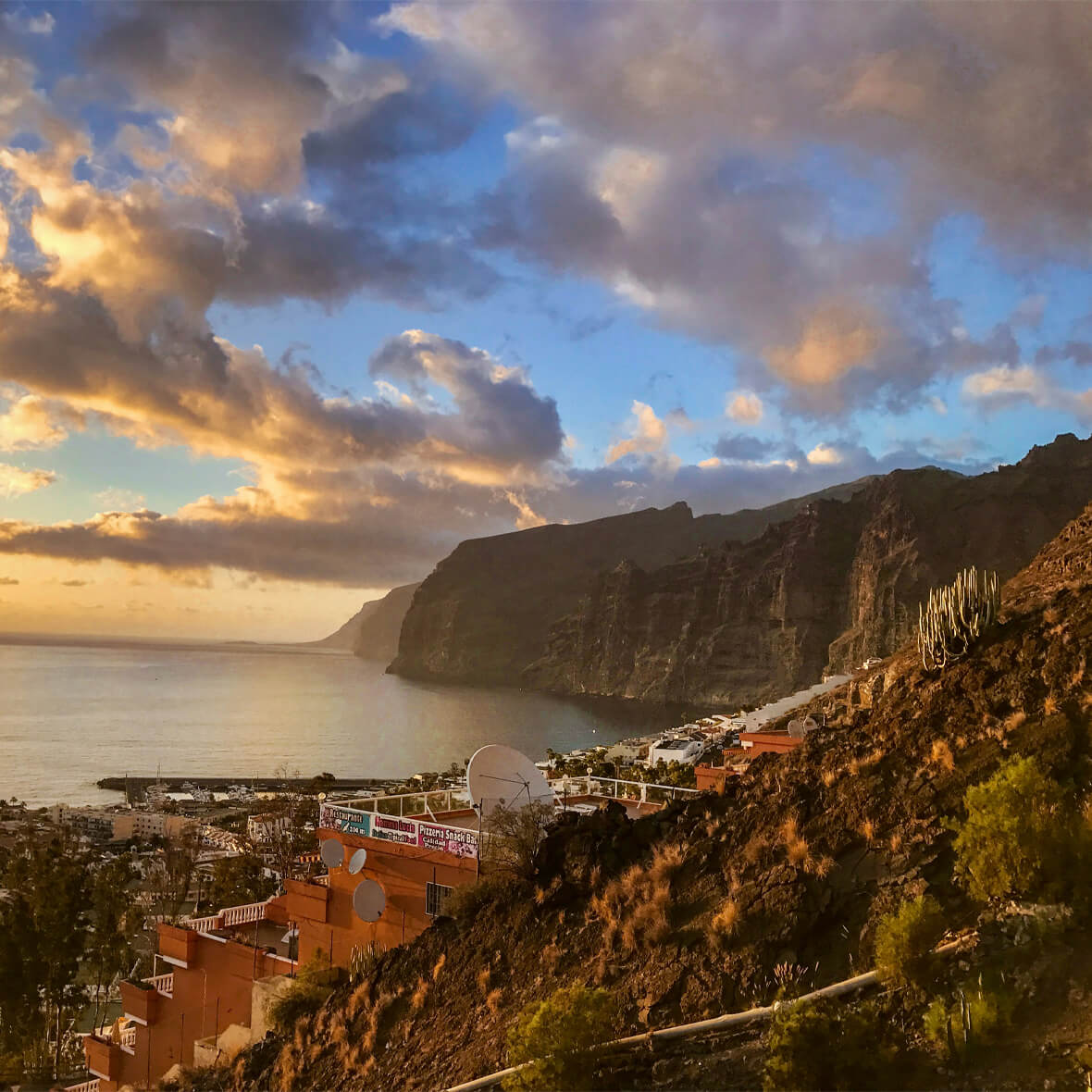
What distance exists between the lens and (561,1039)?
24.3 feet

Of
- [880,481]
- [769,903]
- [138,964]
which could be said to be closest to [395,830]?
[769,903]

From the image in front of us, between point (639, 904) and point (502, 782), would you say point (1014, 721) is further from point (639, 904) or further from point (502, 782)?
point (502, 782)

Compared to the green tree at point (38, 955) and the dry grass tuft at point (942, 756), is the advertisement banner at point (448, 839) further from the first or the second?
the green tree at point (38, 955)

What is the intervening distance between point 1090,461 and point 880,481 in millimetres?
40753

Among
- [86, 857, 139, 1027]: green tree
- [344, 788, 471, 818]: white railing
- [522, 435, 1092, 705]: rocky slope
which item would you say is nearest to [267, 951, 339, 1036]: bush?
[344, 788, 471, 818]: white railing

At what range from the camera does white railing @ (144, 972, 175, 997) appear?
16.7 meters

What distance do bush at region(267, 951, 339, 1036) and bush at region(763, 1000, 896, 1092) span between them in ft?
30.1

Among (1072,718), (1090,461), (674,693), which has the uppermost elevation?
(1090,461)

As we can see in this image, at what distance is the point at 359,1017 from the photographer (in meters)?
12.1

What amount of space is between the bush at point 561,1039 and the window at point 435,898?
20.6ft

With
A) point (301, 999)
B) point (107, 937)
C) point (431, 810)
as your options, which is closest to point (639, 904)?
point (301, 999)

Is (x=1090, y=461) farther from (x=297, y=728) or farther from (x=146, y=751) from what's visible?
(x=146, y=751)

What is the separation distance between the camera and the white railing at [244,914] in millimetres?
18109

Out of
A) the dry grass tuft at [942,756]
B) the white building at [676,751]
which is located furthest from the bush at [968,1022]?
the white building at [676,751]
